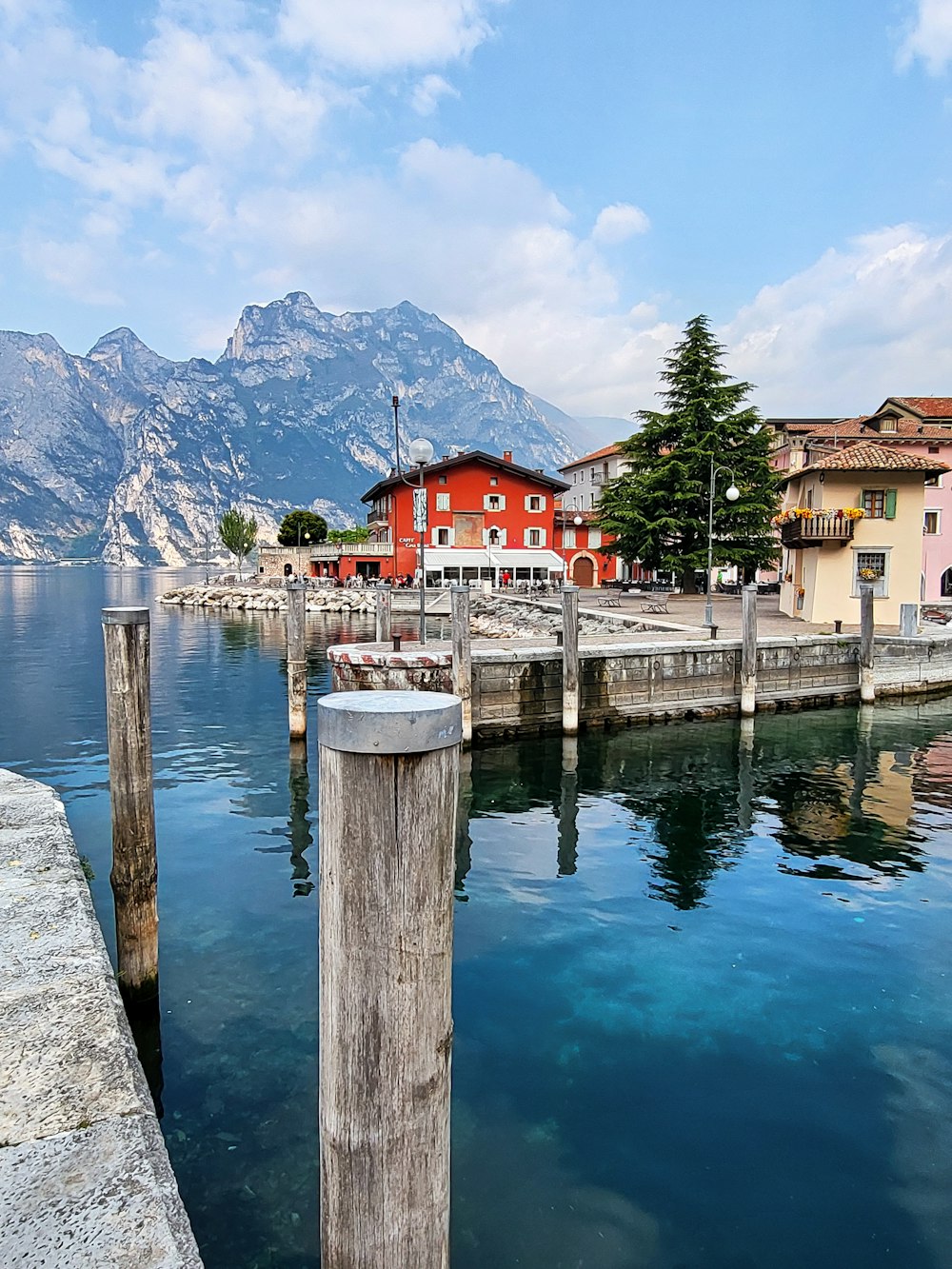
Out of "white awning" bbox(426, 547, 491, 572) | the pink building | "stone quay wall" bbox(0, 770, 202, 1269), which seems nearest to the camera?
"stone quay wall" bbox(0, 770, 202, 1269)

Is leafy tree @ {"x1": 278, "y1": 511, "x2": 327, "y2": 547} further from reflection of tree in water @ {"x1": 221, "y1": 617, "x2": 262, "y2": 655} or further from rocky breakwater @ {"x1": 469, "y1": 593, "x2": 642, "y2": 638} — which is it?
rocky breakwater @ {"x1": 469, "y1": 593, "x2": 642, "y2": 638}

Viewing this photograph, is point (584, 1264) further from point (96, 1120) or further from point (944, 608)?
point (944, 608)

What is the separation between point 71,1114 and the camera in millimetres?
3289

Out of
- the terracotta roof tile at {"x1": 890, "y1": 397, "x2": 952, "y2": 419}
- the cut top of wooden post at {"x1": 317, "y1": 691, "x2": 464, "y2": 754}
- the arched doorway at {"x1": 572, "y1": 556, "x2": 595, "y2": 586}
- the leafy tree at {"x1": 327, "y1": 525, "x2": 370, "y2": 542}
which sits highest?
the terracotta roof tile at {"x1": 890, "y1": 397, "x2": 952, "y2": 419}

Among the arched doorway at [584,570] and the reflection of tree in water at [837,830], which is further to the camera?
the arched doorway at [584,570]

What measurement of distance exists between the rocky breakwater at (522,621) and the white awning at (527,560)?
11.2 m

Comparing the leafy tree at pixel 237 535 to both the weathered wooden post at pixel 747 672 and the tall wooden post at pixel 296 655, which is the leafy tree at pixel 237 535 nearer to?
the tall wooden post at pixel 296 655

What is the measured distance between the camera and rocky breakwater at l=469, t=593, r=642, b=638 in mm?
26141

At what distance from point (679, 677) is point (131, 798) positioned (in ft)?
47.7

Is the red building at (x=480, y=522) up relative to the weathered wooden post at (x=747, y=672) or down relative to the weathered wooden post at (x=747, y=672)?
up

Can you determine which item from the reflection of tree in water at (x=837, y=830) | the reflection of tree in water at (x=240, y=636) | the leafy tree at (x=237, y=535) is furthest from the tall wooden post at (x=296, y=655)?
the leafy tree at (x=237, y=535)

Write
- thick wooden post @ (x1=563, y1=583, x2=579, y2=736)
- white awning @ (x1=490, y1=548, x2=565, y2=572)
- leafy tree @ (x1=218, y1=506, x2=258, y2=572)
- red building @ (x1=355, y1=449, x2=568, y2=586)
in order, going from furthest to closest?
leafy tree @ (x1=218, y1=506, x2=258, y2=572) → red building @ (x1=355, y1=449, x2=568, y2=586) → white awning @ (x1=490, y1=548, x2=565, y2=572) → thick wooden post @ (x1=563, y1=583, x2=579, y2=736)

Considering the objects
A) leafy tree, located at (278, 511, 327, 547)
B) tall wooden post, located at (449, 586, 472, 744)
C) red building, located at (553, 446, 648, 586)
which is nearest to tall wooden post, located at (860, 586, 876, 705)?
tall wooden post, located at (449, 586, 472, 744)

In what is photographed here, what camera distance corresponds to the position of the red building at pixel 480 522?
52.4 meters
